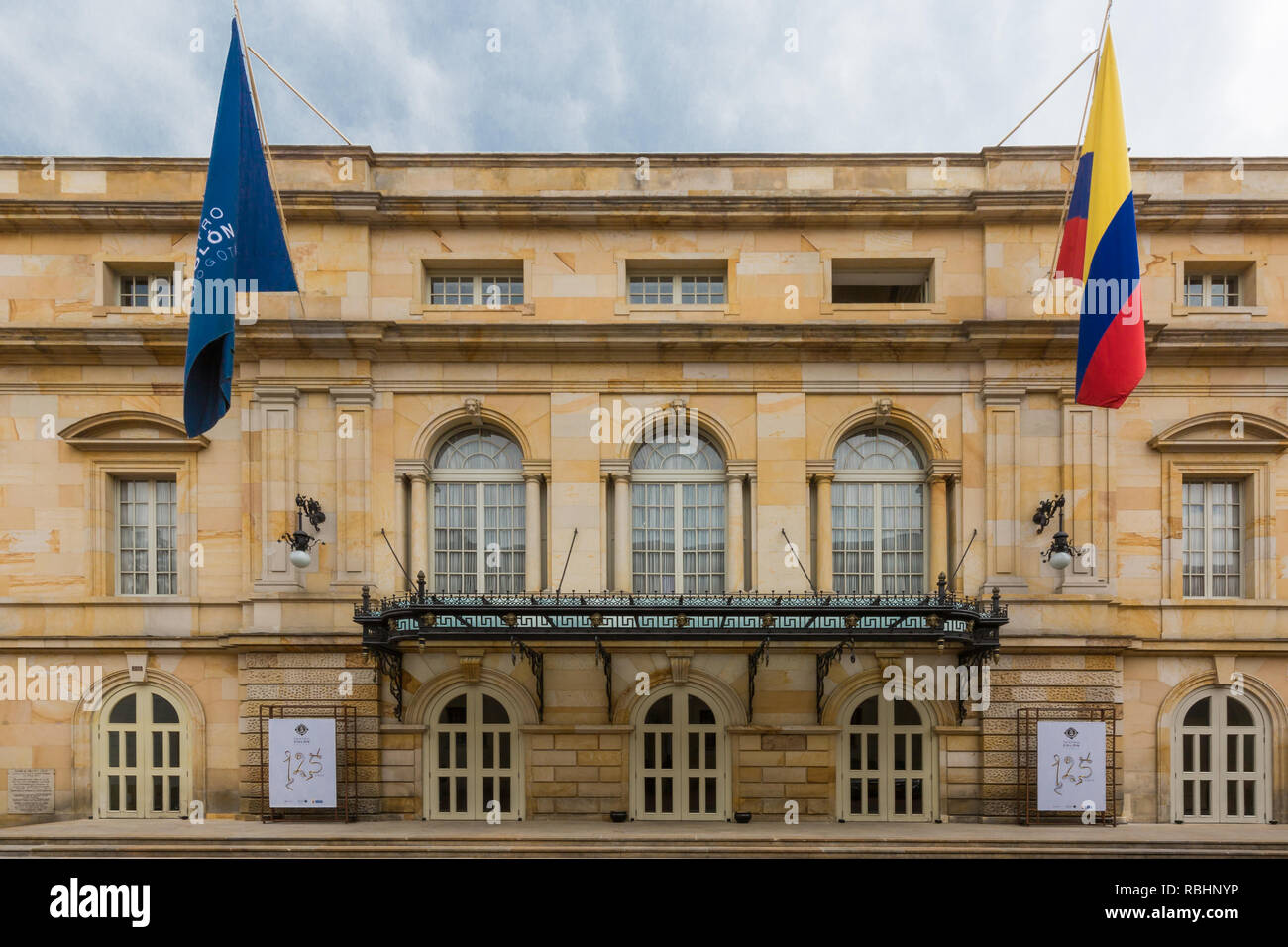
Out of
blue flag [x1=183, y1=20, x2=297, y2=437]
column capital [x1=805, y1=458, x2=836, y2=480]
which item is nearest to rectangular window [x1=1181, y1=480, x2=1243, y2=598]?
column capital [x1=805, y1=458, x2=836, y2=480]

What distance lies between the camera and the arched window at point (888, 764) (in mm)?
18531

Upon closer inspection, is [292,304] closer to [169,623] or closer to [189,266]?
[189,266]

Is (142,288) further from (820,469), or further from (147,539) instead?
(820,469)

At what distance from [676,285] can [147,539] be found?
43.3 ft

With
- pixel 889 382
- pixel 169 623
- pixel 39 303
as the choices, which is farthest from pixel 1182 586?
pixel 39 303

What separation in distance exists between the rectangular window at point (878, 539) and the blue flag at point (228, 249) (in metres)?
12.6

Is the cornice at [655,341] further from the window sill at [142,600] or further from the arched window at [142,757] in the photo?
the arched window at [142,757]

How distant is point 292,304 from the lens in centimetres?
1903

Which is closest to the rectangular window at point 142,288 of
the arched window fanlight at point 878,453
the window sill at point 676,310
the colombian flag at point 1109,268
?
the window sill at point 676,310

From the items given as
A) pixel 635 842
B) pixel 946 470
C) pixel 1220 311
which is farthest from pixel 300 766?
pixel 1220 311

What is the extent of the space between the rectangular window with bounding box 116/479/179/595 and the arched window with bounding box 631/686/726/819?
1096 cm

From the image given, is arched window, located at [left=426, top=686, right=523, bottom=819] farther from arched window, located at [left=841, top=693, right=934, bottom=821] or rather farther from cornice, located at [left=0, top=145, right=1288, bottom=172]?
cornice, located at [left=0, top=145, right=1288, bottom=172]

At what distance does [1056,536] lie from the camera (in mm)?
17750

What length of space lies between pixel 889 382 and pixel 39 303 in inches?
753
